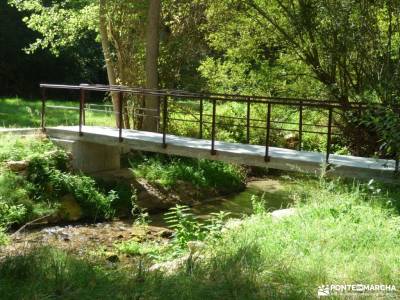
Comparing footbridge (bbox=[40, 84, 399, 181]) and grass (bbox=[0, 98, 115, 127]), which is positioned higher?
footbridge (bbox=[40, 84, 399, 181])

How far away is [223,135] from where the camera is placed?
17812 millimetres

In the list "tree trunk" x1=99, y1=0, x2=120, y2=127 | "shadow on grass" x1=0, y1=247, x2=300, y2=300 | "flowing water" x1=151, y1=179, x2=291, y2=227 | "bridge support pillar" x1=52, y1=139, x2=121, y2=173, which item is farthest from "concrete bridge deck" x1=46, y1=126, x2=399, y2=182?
"shadow on grass" x1=0, y1=247, x2=300, y2=300

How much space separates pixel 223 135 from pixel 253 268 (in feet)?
40.5

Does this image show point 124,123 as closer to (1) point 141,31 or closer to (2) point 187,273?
(1) point 141,31

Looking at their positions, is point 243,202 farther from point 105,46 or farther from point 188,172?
point 105,46

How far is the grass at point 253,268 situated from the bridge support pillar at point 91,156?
7.91 metres

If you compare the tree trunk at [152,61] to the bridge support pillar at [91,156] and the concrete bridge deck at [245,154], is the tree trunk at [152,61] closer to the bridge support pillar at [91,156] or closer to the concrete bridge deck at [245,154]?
the bridge support pillar at [91,156]

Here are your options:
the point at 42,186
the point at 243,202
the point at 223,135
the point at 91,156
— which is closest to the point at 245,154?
the point at 243,202

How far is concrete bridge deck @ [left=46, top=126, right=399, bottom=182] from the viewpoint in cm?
1005

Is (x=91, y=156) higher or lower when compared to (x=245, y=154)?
lower

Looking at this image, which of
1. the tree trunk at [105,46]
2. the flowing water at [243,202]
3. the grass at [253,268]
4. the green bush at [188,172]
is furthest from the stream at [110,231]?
the tree trunk at [105,46]

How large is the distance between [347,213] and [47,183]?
760 cm

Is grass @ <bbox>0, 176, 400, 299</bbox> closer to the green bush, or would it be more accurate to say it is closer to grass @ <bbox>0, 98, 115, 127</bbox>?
the green bush

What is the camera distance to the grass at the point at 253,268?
196 inches
